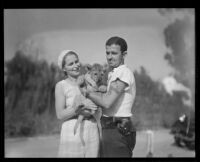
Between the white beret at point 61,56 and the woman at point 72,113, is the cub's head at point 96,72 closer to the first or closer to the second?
the woman at point 72,113

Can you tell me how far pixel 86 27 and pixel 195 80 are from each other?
129 cm

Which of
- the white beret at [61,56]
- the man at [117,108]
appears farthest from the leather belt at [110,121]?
the white beret at [61,56]

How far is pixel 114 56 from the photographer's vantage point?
13.1 ft

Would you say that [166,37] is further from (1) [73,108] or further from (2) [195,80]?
(1) [73,108]

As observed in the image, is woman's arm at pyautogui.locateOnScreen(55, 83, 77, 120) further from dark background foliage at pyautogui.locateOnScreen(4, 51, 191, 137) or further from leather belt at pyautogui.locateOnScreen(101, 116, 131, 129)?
leather belt at pyautogui.locateOnScreen(101, 116, 131, 129)

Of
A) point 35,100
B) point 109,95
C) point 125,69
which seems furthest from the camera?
point 35,100

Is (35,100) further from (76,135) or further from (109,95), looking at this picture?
(109,95)

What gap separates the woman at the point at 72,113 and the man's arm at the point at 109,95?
7 cm

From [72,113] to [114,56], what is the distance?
71 cm

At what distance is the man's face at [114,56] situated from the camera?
3963 mm

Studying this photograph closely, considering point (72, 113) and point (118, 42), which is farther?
point (118, 42)

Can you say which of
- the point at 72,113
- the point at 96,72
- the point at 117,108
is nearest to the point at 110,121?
the point at 117,108
